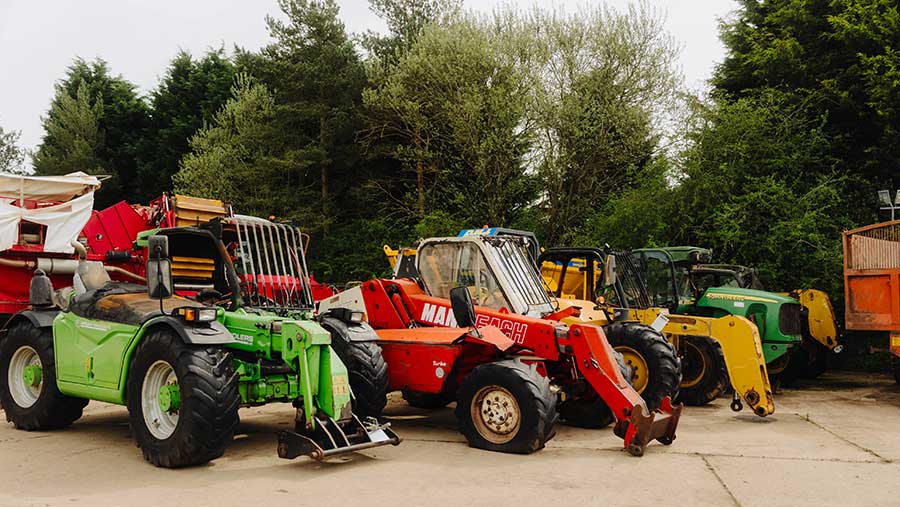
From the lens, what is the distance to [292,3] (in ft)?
88.8

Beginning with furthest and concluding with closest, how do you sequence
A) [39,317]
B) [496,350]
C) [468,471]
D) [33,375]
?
[39,317] < [33,375] < [496,350] < [468,471]

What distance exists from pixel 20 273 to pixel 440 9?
64.1ft

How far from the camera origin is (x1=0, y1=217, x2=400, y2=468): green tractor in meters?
6.54

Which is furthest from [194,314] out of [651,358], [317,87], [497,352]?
[317,87]

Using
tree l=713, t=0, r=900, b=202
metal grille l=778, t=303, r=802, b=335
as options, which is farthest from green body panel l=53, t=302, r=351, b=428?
tree l=713, t=0, r=900, b=202

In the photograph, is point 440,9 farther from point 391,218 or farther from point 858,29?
point 858,29

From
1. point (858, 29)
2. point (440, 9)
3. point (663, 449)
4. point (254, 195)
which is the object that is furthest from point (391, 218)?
point (663, 449)

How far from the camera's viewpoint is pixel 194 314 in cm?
677

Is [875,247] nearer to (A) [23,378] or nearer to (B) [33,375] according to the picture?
(B) [33,375]

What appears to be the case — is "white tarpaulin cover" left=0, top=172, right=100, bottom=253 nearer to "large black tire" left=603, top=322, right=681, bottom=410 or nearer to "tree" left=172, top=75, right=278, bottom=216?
"large black tire" left=603, top=322, right=681, bottom=410

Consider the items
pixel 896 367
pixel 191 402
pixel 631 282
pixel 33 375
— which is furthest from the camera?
pixel 896 367

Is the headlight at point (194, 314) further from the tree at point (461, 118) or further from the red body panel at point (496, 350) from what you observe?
the tree at point (461, 118)

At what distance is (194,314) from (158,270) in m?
0.47

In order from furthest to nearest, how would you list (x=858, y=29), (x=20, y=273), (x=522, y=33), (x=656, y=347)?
(x=522, y=33), (x=858, y=29), (x=20, y=273), (x=656, y=347)
